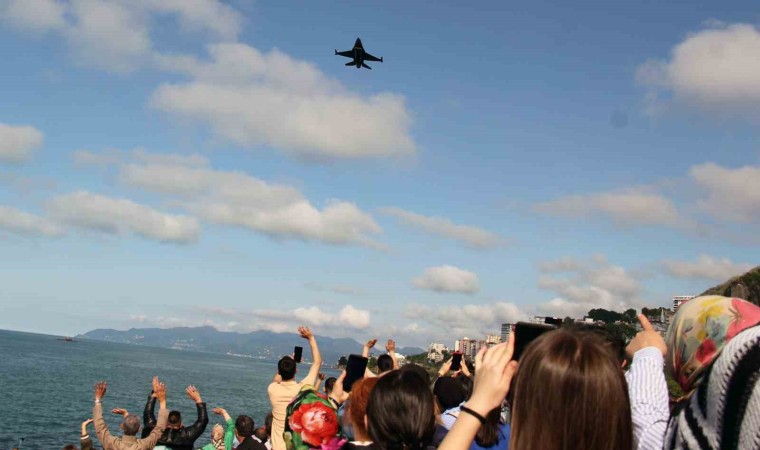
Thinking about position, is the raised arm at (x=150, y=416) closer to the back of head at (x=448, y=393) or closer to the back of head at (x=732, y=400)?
the back of head at (x=448, y=393)

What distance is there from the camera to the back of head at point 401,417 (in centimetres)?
382

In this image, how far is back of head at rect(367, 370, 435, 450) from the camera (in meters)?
3.82

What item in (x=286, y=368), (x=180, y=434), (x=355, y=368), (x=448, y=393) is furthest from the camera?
(x=180, y=434)

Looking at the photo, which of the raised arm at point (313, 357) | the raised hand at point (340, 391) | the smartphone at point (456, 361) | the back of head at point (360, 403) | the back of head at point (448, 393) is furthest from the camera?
the smartphone at point (456, 361)

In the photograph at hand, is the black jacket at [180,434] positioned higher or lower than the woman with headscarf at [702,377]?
lower

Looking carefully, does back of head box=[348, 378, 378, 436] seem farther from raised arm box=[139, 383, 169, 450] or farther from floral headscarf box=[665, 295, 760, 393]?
raised arm box=[139, 383, 169, 450]

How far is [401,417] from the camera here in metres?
3.82

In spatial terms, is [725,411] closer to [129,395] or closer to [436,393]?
[436,393]

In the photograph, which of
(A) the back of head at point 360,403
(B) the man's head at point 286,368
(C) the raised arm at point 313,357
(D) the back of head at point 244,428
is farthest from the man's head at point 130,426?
(A) the back of head at point 360,403

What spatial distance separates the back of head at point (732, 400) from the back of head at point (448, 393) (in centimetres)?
406

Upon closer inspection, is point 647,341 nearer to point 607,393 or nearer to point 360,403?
point 607,393

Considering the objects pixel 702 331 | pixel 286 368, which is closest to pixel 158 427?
pixel 286 368

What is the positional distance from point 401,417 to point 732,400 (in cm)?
227

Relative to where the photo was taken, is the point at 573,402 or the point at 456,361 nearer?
the point at 573,402
